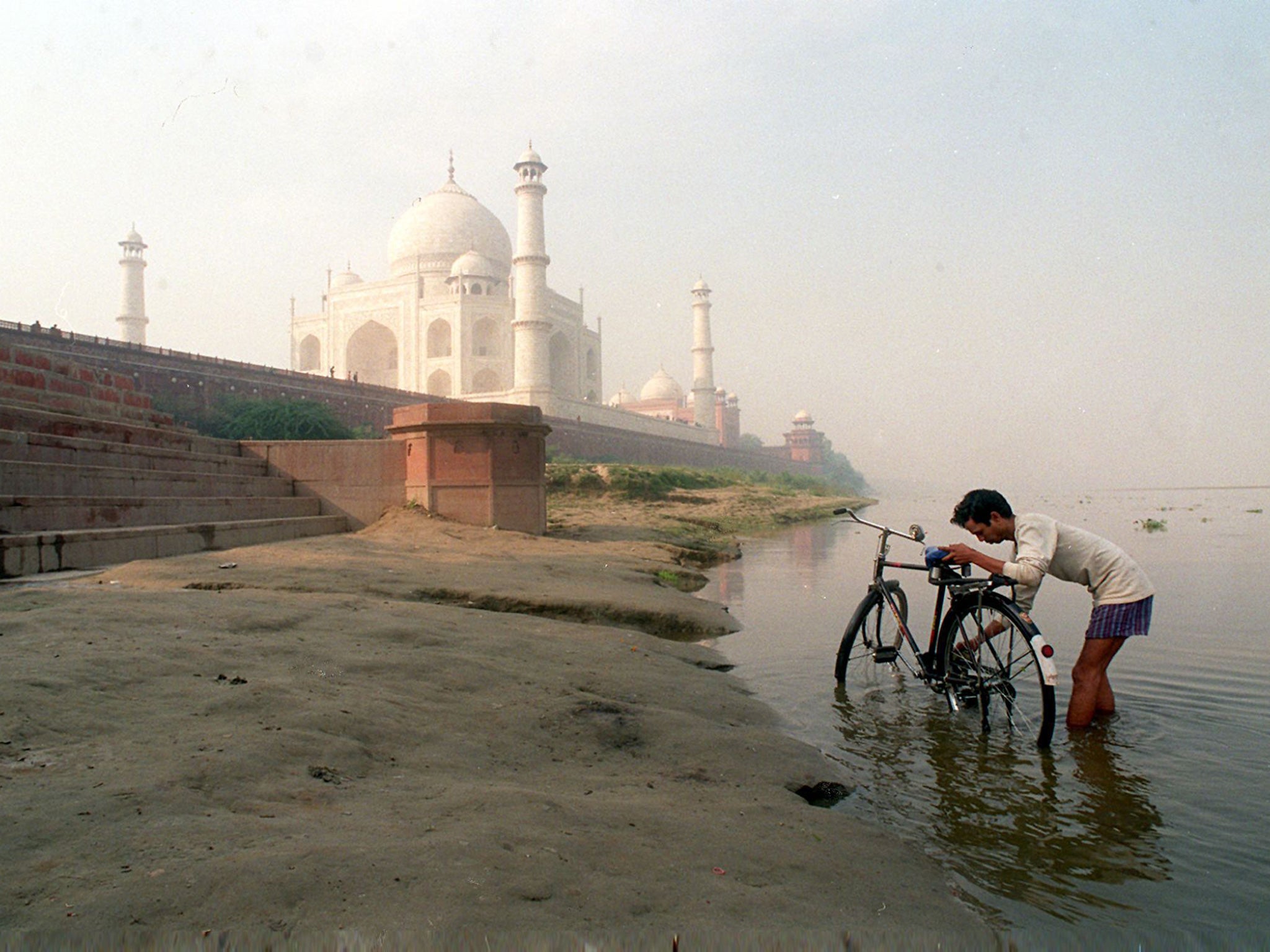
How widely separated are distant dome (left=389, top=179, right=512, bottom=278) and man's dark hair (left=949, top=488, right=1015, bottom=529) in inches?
1516

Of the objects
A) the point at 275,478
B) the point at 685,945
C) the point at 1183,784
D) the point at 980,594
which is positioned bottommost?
the point at 1183,784

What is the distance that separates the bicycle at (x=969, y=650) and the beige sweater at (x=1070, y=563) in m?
0.08

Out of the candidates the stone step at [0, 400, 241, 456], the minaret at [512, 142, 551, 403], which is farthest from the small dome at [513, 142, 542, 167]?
the stone step at [0, 400, 241, 456]

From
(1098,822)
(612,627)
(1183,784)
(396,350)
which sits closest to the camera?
(1098,822)

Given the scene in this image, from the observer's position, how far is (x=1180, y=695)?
11.6 feet

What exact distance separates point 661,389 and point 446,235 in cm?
1600

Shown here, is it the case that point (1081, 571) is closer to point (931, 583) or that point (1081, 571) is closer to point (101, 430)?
point (931, 583)

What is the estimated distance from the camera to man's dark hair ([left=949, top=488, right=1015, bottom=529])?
122 inches

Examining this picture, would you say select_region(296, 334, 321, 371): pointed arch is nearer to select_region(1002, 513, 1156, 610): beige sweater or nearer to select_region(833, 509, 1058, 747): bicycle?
select_region(833, 509, 1058, 747): bicycle

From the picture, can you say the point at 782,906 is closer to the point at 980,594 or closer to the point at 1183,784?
the point at 1183,784

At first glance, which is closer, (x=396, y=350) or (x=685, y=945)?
(x=685, y=945)

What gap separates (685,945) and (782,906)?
0.86ft

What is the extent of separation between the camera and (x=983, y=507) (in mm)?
3123

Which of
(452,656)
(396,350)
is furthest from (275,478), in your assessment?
(396,350)
